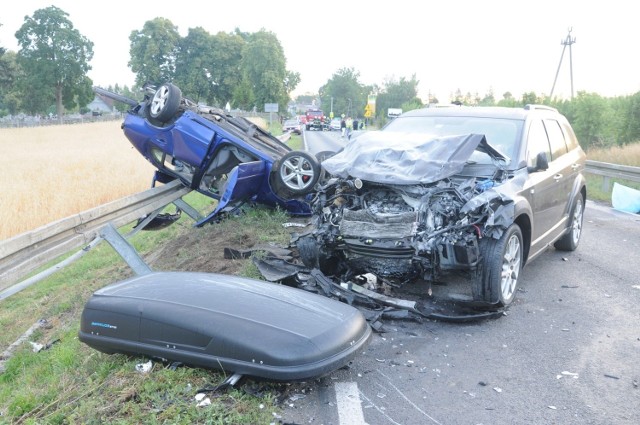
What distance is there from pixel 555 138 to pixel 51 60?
84.0 m

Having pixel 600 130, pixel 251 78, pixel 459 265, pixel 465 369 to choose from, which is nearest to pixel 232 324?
pixel 465 369

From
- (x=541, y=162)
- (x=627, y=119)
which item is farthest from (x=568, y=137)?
(x=627, y=119)

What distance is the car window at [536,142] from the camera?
19.2ft

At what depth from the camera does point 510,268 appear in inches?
205

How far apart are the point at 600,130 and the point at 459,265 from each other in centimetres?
1954

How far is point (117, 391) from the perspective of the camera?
3.34m

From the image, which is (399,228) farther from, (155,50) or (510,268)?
(155,50)

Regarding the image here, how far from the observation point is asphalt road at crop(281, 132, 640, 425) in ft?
10.9

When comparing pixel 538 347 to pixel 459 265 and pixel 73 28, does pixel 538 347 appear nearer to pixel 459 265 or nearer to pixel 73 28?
pixel 459 265

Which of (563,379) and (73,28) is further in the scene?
(73,28)

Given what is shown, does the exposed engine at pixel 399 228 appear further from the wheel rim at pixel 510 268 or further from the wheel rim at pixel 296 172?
the wheel rim at pixel 296 172

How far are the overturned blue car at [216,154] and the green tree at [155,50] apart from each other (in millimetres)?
67368

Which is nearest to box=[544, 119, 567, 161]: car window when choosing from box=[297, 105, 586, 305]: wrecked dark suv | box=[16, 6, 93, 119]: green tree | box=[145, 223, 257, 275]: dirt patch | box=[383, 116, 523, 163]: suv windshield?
box=[297, 105, 586, 305]: wrecked dark suv

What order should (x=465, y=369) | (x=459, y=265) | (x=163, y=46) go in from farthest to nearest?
(x=163, y=46)
(x=459, y=265)
(x=465, y=369)
